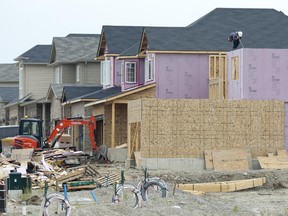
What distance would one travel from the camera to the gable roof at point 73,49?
2790 inches

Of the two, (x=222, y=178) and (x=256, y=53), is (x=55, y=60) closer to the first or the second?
(x=256, y=53)

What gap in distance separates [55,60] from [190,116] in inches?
1219

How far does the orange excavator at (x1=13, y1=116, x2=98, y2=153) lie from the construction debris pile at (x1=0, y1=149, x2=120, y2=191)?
164 cm

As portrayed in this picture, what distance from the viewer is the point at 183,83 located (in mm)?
52844

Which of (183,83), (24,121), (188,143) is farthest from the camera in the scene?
(24,121)

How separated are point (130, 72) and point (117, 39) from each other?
4678 millimetres

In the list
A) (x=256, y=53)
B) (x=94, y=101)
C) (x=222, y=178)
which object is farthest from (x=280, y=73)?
(x=94, y=101)

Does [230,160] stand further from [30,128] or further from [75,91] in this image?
[75,91]

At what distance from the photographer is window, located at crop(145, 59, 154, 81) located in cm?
5338

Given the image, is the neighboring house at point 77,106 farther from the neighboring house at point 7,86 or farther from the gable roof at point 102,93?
the neighboring house at point 7,86

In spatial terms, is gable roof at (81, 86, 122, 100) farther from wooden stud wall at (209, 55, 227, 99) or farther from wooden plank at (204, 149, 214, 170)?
wooden plank at (204, 149, 214, 170)

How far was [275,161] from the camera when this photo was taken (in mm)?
42969

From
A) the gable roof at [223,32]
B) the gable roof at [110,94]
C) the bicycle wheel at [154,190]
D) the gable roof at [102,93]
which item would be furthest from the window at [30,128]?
the bicycle wheel at [154,190]

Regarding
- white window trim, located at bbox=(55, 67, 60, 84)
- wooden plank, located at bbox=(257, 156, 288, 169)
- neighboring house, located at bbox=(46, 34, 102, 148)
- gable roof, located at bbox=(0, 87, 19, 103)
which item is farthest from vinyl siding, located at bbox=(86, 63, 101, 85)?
wooden plank, located at bbox=(257, 156, 288, 169)
